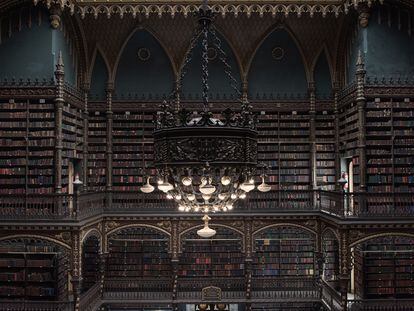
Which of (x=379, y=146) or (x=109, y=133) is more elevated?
(x=109, y=133)

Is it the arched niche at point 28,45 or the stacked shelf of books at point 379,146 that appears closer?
the arched niche at point 28,45

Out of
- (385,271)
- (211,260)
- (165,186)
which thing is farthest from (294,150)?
(165,186)

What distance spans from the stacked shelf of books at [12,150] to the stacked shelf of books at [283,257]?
5.93 meters

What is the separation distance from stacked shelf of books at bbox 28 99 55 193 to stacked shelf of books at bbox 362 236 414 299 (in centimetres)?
713

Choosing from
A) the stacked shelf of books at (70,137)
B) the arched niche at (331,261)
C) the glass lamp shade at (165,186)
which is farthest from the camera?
the arched niche at (331,261)

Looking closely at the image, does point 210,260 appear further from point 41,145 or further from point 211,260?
point 41,145

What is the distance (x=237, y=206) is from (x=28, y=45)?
19.6 feet

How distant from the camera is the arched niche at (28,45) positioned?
10.9m

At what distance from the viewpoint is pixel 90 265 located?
1263cm

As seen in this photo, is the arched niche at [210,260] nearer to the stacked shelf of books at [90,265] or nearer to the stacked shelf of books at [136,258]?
the stacked shelf of books at [136,258]

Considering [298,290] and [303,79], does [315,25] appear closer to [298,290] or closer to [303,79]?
[303,79]

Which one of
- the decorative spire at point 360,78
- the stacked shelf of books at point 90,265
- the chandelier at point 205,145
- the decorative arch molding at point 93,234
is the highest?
the decorative spire at point 360,78

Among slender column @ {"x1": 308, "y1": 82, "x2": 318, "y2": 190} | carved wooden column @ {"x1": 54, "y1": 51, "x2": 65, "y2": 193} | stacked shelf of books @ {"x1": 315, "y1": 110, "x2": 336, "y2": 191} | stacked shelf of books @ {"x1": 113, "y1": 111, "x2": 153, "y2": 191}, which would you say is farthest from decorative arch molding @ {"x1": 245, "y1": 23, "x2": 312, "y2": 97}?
carved wooden column @ {"x1": 54, "y1": 51, "x2": 65, "y2": 193}

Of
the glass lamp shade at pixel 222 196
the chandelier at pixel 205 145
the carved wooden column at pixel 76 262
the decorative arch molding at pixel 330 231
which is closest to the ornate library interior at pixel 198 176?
the carved wooden column at pixel 76 262
